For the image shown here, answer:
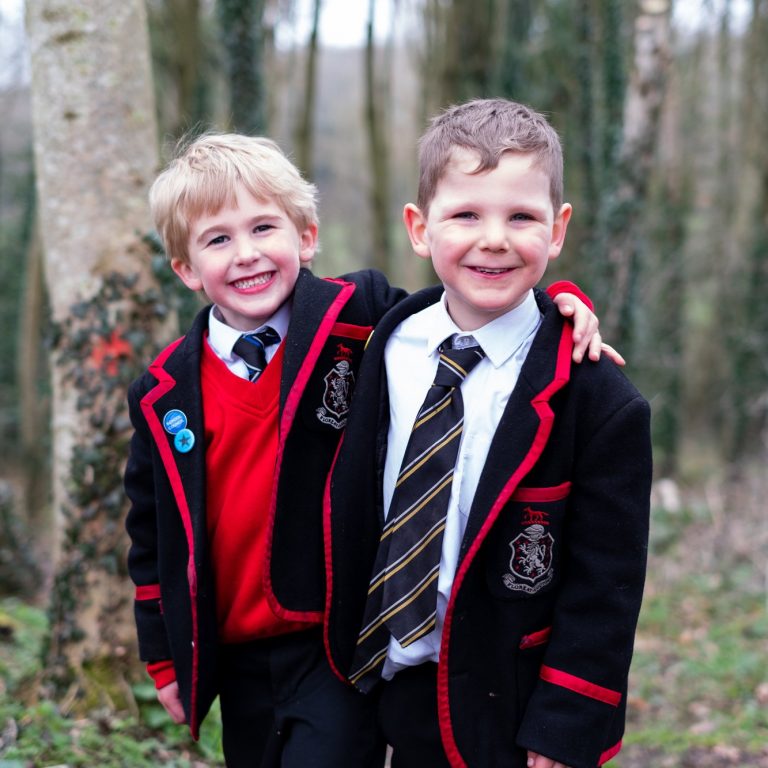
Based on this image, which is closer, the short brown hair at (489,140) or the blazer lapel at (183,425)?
the short brown hair at (489,140)

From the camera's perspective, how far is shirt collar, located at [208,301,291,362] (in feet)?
7.54

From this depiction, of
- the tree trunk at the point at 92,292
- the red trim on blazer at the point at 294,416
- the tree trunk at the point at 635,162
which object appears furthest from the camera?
the tree trunk at the point at 635,162

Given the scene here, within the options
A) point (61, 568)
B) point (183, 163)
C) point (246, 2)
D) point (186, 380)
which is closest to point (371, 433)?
point (186, 380)

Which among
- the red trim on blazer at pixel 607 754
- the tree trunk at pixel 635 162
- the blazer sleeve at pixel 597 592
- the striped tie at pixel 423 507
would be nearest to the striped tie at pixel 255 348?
the striped tie at pixel 423 507

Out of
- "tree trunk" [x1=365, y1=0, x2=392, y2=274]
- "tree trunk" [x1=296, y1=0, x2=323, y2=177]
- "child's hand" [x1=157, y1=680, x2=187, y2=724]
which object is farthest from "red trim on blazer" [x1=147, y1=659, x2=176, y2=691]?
"tree trunk" [x1=365, y1=0, x2=392, y2=274]

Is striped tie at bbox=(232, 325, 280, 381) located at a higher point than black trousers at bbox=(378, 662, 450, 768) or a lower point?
higher

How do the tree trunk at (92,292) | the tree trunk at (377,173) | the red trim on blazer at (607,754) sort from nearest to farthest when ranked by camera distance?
the red trim on blazer at (607,754) < the tree trunk at (92,292) < the tree trunk at (377,173)

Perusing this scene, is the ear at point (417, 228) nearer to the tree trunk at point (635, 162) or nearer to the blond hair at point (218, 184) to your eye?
the blond hair at point (218, 184)

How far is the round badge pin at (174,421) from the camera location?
2227mm

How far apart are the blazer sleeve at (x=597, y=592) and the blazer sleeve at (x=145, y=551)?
1104mm

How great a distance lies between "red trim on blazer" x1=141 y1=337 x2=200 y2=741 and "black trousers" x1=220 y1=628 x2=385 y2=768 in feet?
0.41

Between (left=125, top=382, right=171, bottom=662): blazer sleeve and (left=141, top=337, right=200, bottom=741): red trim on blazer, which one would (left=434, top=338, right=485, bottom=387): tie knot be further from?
(left=125, top=382, right=171, bottom=662): blazer sleeve

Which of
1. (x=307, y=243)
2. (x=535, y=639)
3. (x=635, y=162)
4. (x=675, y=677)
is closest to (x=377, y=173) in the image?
(x=635, y=162)

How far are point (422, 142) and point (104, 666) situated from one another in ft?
8.16
